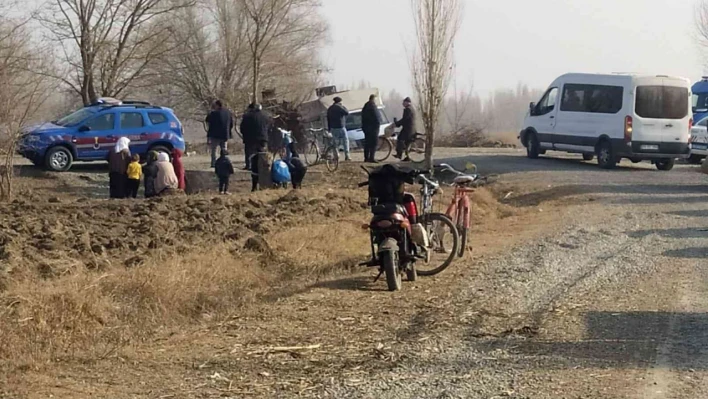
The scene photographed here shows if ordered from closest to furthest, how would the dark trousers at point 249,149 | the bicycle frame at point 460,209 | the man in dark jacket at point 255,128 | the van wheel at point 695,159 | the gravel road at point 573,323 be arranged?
the gravel road at point 573,323 < the bicycle frame at point 460,209 < the man in dark jacket at point 255,128 < the dark trousers at point 249,149 < the van wheel at point 695,159

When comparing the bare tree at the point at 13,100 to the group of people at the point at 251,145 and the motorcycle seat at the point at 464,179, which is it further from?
the motorcycle seat at the point at 464,179

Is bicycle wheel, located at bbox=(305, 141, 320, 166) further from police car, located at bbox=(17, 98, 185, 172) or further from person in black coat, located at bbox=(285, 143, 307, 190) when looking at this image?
person in black coat, located at bbox=(285, 143, 307, 190)

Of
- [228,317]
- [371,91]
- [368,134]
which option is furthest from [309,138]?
[228,317]

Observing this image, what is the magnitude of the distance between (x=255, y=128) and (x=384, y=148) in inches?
254

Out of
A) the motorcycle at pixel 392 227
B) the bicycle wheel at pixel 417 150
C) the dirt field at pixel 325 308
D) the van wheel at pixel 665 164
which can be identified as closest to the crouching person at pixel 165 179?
the dirt field at pixel 325 308

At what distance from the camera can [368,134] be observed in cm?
2361

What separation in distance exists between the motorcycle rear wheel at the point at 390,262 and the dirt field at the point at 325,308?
0.16 metres

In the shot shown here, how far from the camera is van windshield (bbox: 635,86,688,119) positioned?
79.0 feet

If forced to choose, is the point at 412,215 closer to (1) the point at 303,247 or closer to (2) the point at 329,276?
(2) the point at 329,276

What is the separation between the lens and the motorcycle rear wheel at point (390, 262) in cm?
951

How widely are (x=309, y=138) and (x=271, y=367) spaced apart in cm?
1853

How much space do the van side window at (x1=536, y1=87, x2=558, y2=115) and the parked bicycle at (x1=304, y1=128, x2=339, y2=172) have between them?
6.65m

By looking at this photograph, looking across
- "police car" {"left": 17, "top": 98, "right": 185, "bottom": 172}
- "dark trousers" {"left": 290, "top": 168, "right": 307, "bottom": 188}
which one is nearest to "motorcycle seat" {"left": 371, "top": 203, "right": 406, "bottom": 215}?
"dark trousers" {"left": 290, "top": 168, "right": 307, "bottom": 188}

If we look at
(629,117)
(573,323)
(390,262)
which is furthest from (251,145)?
(573,323)
